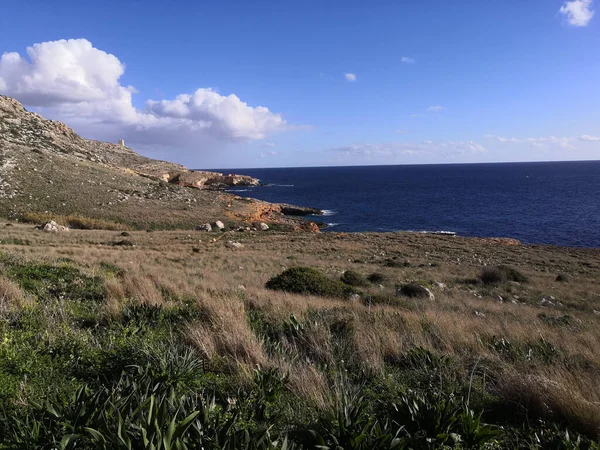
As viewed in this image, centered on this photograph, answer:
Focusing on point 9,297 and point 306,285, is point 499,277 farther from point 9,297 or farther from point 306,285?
point 9,297

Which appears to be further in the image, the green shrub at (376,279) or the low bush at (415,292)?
the green shrub at (376,279)

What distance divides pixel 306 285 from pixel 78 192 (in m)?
40.9

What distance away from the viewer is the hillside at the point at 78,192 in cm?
4012

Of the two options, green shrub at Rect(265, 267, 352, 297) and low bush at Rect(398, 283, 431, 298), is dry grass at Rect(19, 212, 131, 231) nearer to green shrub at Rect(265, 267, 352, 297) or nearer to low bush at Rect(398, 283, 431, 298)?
green shrub at Rect(265, 267, 352, 297)

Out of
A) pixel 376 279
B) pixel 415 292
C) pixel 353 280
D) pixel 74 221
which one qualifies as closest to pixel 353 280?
pixel 353 280

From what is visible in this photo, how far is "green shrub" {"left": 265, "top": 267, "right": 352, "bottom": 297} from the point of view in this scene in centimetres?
1300

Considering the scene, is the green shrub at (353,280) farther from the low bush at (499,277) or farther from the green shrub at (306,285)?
the low bush at (499,277)

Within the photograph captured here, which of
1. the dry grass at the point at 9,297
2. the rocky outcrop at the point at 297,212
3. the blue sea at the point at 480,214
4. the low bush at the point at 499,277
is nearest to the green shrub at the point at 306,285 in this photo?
the dry grass at the point at 9,297

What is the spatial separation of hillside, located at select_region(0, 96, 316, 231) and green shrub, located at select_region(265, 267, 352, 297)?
30752 millimetres

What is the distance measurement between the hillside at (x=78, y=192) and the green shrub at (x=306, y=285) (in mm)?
30752

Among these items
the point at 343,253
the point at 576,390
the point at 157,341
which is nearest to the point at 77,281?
the point at 157,341

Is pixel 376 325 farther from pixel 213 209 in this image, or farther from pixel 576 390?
pixel 213 209

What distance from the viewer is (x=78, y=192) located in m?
44.3

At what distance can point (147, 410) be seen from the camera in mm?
3061
